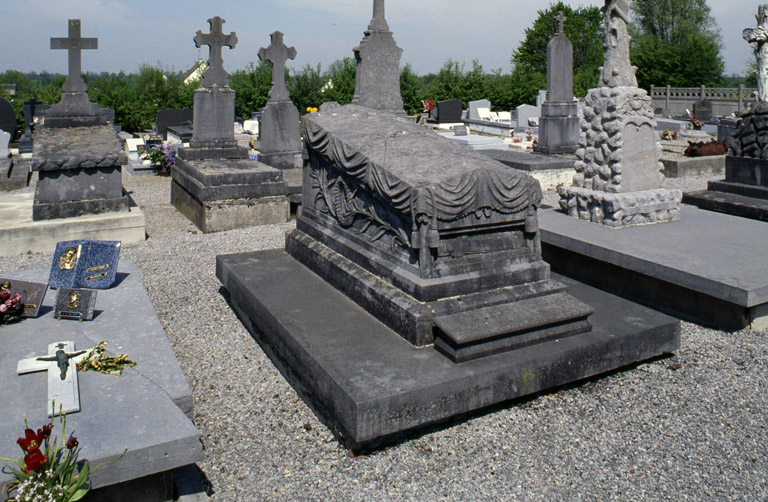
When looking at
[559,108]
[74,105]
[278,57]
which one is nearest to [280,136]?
[278,57]

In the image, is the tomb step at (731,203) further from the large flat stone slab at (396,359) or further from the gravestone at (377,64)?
the gravestone at (377,64)

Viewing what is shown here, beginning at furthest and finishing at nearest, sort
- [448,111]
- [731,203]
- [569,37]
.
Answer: [569,37] < [448,111] < [731,203]

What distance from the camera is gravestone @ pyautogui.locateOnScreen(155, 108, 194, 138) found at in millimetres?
18641

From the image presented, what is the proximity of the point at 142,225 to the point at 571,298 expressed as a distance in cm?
575

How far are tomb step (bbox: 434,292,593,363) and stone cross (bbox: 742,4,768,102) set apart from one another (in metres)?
6.39

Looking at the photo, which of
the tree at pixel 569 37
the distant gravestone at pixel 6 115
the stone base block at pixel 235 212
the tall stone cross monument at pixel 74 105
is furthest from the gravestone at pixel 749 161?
the tree at pixel 569 37

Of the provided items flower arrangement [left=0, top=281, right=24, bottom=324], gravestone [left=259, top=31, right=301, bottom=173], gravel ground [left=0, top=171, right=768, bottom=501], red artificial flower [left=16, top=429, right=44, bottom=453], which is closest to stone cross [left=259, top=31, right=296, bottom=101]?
gravestone [left=259, top=31, right=301, bottom=173]

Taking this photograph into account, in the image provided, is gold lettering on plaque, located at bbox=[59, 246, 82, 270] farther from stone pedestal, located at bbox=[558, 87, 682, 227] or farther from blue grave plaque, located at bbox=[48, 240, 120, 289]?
stone pedestal, located at bbox=[558, 87, 682, 227]

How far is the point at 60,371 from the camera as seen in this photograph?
3230 mm

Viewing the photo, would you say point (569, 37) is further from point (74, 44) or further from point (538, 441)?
point (538, 441)

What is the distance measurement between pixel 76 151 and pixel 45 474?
6389 millimetres

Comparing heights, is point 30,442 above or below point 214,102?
below

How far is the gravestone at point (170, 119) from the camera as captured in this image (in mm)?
18641

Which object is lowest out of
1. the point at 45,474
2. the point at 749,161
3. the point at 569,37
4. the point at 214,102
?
the point at 45,474
